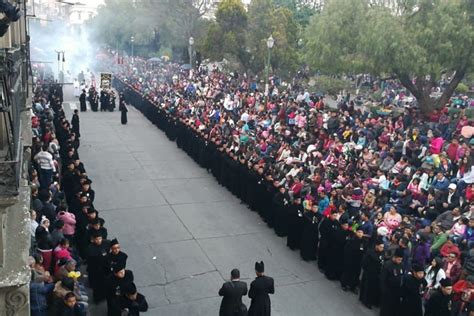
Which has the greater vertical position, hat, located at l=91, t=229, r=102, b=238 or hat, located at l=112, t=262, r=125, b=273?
hat, located at l=91, t=229, r=102, b=238

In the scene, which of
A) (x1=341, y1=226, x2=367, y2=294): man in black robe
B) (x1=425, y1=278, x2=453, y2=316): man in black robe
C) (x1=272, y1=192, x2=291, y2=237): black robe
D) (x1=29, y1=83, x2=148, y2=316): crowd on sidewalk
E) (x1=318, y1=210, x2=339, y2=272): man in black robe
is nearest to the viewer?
(x1=29, y1=83, x2=148, y2=316): crowd on sidewalk

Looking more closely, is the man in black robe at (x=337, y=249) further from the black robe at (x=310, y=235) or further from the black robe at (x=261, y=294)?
the black robe at (x=261, y=294)

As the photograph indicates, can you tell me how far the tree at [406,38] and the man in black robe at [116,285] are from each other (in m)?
15.1

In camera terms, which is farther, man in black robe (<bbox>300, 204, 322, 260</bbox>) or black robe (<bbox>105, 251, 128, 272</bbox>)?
man in black robe (<bbox>300, 204, 322, 260</bbox>)

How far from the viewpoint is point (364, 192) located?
13914 mm

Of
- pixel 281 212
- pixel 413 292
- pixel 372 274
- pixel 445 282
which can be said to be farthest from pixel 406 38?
pixel 445 282

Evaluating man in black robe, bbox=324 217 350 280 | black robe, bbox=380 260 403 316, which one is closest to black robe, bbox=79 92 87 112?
man in black robe, bbox=324 217 350 280

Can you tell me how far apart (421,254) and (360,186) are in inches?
152

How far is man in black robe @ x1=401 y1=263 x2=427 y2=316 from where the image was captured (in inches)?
366

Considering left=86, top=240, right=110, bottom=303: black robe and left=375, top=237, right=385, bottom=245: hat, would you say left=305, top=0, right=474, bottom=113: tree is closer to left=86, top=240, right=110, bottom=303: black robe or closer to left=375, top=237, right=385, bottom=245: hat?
left=375, top=237, right=385, bottom=245: hat

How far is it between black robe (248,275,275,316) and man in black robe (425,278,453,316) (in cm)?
260

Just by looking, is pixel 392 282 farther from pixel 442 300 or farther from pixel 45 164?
pixel 45 164

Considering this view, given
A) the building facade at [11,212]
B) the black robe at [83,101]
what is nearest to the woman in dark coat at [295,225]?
the building facade at [11,212]

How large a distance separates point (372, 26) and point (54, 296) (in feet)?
56.8
